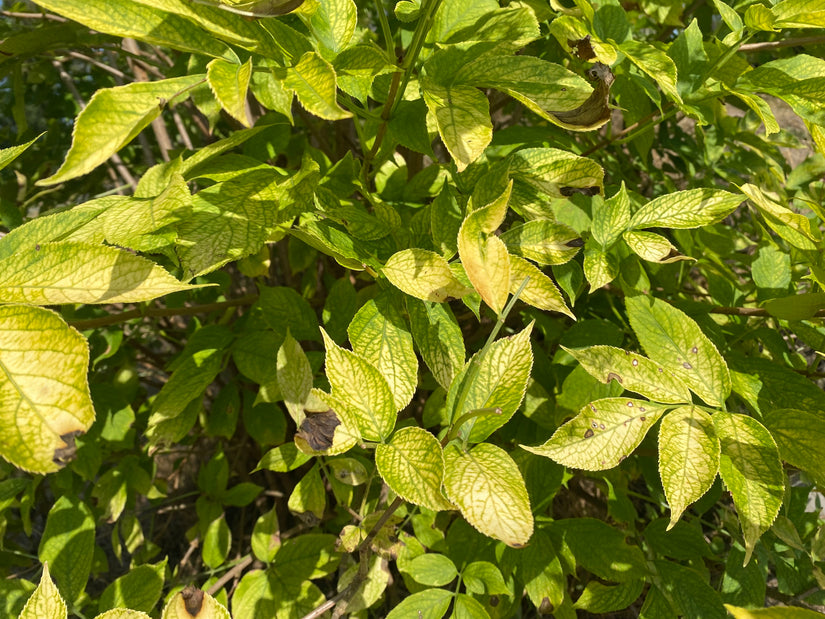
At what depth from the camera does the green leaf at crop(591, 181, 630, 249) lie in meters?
0.88

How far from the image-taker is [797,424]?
775mm

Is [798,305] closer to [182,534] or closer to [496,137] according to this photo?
[496,137]

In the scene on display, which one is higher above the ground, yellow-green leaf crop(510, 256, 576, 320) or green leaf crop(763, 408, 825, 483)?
yellow-green leaf crop(510, 256, 576, 320)

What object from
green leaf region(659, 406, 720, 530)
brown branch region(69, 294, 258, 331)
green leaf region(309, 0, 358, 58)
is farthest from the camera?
brown branch region(69, 294, 258, 331)

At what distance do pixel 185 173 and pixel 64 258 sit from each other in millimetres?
→ 280

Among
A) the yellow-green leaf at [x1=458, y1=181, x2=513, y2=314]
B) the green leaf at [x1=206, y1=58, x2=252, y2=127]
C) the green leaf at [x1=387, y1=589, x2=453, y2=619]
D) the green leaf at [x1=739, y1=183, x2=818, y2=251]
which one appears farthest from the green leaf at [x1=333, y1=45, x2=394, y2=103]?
the green leaf at [x1=387, y1=589, x2=453, y2=619]

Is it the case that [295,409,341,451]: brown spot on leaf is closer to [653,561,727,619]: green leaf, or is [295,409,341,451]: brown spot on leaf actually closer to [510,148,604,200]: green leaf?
[510,148,604,200]: green leaf

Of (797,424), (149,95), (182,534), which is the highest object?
(149,95)

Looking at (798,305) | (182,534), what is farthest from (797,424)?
(182,534)

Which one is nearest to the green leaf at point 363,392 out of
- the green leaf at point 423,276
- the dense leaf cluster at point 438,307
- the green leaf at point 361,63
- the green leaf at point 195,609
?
the dense leaf cluster at point 438,307

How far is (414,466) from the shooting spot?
62 centimetres

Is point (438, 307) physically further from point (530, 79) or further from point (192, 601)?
point (192, 601)

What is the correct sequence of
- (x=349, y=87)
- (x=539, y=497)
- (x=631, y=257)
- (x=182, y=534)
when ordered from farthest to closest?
(x=182, y=534) → (x=539, y=497) → (x=631, y=257) → (x=349, y=87)

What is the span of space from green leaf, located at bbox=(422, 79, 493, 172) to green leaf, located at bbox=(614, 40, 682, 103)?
275 mm
